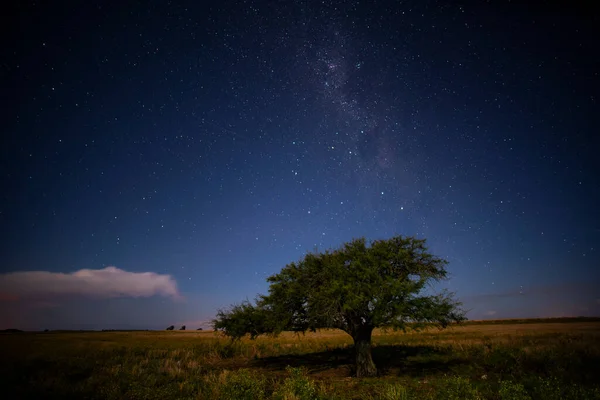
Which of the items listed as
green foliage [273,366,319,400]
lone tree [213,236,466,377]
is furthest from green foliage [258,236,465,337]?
green foliage [273,366,319,400]

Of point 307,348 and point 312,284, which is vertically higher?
point 312,284

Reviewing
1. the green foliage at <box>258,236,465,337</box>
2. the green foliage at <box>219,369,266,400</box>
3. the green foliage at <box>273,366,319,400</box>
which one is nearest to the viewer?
the green foliage at <box>273,366,319,400</box>

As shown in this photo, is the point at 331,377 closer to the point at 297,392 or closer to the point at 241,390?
the point at 297,392

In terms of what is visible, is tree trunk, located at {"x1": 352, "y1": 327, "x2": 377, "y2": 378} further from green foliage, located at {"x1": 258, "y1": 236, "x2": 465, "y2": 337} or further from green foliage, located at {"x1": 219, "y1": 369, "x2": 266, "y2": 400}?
green foliage, located at {"x1": 219, "y1": 369, "x2": 266, "y2": 400}

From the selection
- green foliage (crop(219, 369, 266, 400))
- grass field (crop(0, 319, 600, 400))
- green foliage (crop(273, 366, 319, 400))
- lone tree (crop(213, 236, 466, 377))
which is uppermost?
lone tree (crop(213, 236, 466, 377))

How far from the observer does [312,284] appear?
2259cm

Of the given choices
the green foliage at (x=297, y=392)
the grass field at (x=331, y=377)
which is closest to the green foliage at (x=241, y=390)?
the grass field at (x=331, y=377)

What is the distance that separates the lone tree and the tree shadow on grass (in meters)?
2.94

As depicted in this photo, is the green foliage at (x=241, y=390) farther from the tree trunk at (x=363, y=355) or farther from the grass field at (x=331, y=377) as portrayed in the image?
the tree trunk at (x=363, y=355)

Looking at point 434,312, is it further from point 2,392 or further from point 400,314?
point 2,392

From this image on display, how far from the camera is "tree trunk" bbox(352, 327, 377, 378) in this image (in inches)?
789

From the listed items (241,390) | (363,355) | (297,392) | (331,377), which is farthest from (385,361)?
(241,390)

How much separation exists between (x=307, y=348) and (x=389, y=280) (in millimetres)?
22607

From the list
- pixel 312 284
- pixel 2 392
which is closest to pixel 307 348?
pixel 312 284
